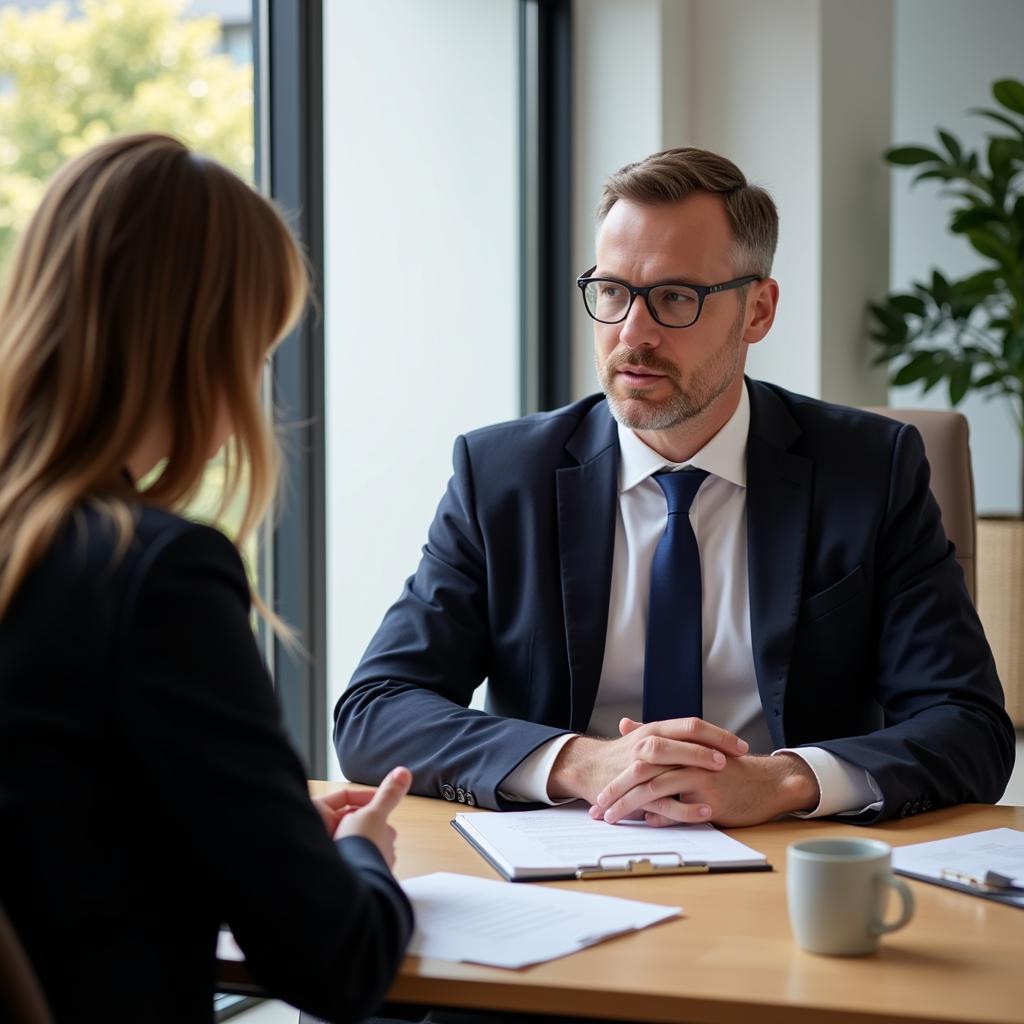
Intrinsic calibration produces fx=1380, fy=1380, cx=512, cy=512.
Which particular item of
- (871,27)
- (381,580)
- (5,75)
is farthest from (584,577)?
(871,27)

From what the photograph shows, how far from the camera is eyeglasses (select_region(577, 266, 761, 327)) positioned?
6.33 feet

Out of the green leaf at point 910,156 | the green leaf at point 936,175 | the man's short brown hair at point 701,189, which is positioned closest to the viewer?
the man's short brown hair at point 701,189

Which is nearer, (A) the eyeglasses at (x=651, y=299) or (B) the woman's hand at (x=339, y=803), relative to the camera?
(B) the woman's hand at (x=339, y=803)

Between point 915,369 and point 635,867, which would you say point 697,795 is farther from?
point 915,369

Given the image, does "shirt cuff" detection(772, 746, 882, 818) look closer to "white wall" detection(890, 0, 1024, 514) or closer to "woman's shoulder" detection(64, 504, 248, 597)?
"woman's shoulder" detection(64, 504, 248, 597)

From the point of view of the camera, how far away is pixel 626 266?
1.93 meters

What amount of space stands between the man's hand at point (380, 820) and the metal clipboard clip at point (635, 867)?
0.18 metres

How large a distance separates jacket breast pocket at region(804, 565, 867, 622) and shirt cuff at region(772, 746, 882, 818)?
1.09 feet

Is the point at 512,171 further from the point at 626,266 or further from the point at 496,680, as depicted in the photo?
the point at 496,680

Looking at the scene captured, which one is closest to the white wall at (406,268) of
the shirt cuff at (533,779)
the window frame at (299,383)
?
the window frame at (299,383)

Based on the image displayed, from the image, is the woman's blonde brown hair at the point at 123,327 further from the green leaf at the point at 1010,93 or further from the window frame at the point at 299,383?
the green leaf at the point at 1010,93

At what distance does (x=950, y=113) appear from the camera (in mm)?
5777

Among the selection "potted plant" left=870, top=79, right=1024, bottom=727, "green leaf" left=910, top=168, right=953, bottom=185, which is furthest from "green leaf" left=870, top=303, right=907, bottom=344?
"green leaf" left=910, top=168, right=953, bottom=185

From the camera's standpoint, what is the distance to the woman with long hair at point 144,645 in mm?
889
